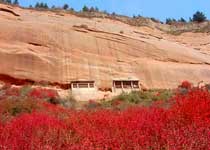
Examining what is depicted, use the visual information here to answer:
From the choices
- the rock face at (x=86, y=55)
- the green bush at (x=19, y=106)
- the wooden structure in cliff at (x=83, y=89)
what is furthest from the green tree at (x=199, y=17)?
the green bush at (x=19, y=106)

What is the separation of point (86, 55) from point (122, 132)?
73.5ft

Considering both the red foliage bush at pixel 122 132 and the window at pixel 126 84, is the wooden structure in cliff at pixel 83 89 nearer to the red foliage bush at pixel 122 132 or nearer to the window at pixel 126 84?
the window at pixel 126 84

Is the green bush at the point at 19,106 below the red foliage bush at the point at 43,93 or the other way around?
below

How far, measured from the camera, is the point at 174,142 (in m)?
7.98

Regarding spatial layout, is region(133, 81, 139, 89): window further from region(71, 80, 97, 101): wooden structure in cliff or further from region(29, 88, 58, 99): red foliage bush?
region(29, 88, 58, 99): red foliage bush

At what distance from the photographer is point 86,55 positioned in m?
31.7

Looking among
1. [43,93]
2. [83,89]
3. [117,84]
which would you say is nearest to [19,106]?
[43,93]

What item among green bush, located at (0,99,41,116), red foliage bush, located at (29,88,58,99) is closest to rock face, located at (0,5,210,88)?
red foliage bush, located at (29,88,58,99)

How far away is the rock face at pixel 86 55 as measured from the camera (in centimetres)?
2973

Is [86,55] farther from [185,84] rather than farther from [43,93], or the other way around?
[185,84]

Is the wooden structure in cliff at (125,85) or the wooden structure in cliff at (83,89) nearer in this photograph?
the wooden structure in cliff at (83,89)

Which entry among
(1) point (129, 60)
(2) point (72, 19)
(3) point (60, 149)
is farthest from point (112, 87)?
(3) point (60, 149)

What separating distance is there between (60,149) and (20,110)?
453 inches

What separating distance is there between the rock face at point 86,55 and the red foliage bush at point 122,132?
18.3 m
